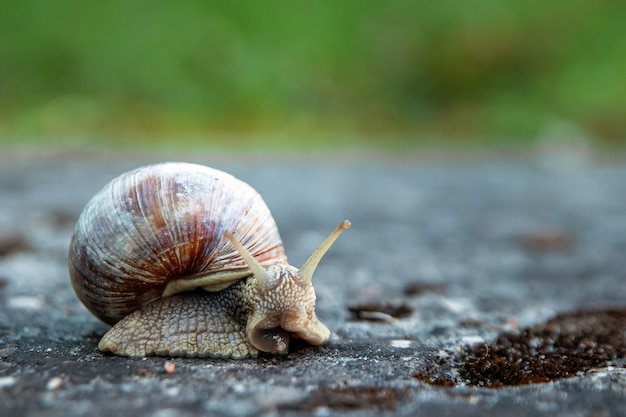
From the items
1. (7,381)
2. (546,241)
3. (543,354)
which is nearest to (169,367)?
(7,381)

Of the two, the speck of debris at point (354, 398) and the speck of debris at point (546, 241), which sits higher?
the speck of debris at point (546, 241)

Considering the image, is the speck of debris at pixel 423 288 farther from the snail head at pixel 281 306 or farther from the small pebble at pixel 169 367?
the small pebble at pixel 169 367

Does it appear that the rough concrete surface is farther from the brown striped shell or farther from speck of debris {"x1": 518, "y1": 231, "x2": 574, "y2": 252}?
the brown striped shell

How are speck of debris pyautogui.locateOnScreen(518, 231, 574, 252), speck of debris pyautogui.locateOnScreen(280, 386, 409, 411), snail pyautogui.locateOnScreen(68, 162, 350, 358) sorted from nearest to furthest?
speck of debris pyautogui.locateOnScreen(280, 386, 409, 411) < snail pyautogui.locateOnScreen(68, 162, 350, 358) < speck of debris pyautogui.locateOnScreen(518, 231, 574, 252)

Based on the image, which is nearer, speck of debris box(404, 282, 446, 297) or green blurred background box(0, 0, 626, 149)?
speck of debris box(404, 282, 446, 297)

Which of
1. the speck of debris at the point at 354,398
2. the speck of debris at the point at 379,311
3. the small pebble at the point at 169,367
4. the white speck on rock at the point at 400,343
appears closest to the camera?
the speck of debris at the point at 354,398

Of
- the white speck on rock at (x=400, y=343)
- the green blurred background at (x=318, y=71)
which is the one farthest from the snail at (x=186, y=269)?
the green blurred background at (x=318, y=71)

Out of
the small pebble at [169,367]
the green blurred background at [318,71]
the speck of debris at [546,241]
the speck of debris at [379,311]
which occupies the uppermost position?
the green blurred background at [318,71]

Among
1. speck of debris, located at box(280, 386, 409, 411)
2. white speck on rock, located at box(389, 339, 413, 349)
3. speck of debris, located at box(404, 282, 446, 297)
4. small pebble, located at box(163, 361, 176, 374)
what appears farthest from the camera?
speck of debris, located at box(404, 282, 446, 297)

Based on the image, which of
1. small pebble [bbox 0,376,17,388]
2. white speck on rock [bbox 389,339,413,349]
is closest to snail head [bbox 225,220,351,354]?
white speck on rock [bbox 389,339,413,349]
